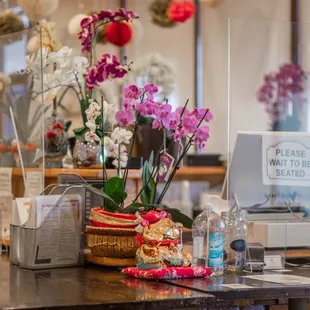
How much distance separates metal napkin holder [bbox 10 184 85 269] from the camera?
313 centimetres

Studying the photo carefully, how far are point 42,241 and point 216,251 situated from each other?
24.8 inches

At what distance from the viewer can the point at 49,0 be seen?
554 centimetres

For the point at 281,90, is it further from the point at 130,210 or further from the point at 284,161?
the point at 130,210

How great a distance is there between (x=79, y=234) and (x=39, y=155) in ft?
2.76

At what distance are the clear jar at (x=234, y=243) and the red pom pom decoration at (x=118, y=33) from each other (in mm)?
4206

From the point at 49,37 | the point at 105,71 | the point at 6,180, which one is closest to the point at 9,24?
the point at 49,37

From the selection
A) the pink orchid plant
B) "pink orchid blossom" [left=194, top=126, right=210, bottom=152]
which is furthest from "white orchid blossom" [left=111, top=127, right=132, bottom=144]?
"pink orchid blossom" [left=194, top=126, right=210, bottom=152]

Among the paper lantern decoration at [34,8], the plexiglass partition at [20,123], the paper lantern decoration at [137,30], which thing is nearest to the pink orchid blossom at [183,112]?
the plexiglass partition at [20,123]

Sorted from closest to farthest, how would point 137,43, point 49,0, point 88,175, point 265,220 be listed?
point 265,220, point 88,175, point 49,0, point 137,43

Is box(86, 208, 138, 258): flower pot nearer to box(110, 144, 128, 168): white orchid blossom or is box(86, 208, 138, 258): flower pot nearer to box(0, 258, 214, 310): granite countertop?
box(0, 258, 214, 310): granite countertop

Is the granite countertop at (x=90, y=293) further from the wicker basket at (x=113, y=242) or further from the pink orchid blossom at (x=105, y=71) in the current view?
the pink orchid blossom at (x=105, y=71)

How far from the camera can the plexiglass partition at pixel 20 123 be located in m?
3.96

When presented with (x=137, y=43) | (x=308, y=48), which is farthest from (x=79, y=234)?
(x=137, y=43)

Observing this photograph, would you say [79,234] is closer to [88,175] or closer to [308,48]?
[88,175]
